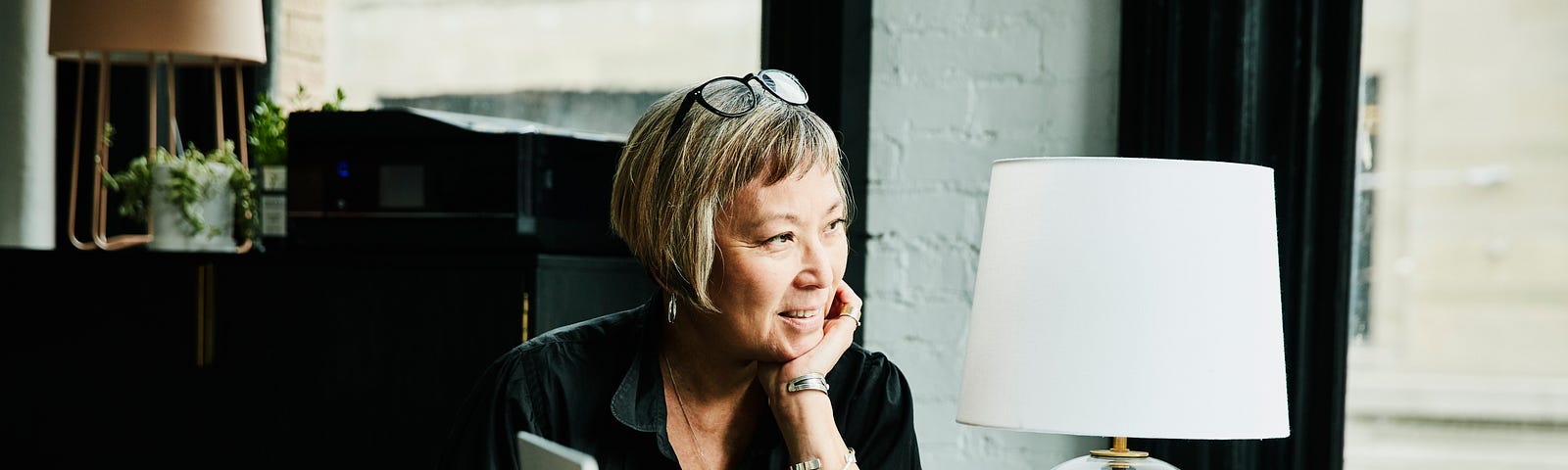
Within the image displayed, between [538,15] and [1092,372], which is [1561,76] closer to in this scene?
[1092,372]

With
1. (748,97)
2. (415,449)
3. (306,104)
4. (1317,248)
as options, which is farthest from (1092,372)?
(306,104)

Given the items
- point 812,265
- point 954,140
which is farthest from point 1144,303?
point 954,140

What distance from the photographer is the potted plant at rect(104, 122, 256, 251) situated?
2564 mm

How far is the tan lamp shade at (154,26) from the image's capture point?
8.25 feet

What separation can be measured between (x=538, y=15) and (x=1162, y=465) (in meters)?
1.84

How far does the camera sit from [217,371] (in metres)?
2.43

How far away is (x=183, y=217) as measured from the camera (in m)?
2.58

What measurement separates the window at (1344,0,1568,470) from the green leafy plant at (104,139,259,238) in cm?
184

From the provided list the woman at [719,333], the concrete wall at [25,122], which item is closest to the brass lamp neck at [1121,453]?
the woman at [719,333]

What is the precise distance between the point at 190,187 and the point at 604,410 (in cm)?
127

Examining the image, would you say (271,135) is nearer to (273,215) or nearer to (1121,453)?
(273,215)

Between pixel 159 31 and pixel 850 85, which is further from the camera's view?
pixel 159 31

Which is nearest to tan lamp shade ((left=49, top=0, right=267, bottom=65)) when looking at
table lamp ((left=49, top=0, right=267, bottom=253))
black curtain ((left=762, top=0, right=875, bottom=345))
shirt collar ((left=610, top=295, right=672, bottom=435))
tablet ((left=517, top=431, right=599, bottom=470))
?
table lamp ((left=49, top=0, right=267, bottom=253))

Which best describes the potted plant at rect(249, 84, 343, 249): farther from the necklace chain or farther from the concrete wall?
the necklace chain
